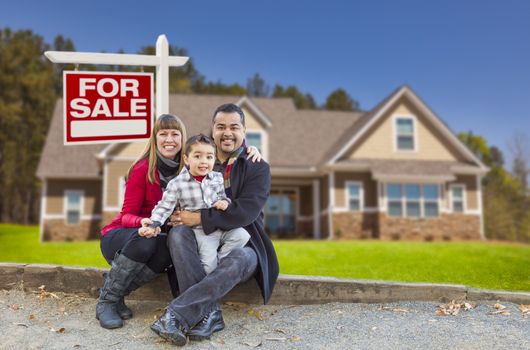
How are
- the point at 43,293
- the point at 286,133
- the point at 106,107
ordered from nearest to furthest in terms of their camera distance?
the point at 43,293
the point at 106,107
the point at 286,133

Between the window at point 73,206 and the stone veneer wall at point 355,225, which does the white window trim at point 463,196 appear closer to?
the stone veneer wall at point 355,225

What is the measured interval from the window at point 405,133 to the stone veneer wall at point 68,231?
1198cm

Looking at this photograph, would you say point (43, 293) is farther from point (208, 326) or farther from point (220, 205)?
point (220, 205)

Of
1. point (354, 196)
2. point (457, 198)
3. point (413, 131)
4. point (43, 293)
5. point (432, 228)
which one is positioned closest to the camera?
point (43, 293)

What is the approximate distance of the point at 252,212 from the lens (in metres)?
4.17

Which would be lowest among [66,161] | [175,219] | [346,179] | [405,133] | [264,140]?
[175,219]

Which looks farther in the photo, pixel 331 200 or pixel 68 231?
pixel 68 231

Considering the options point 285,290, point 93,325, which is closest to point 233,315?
point 285,290

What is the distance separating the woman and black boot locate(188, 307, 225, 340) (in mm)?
589

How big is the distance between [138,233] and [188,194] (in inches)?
20.8

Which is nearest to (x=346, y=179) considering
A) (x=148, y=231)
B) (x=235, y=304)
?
(x=235, y=304)

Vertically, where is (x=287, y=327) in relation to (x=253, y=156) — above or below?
below

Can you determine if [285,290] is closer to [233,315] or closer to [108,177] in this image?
[233,315]

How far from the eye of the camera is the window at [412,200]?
19.0 meters
